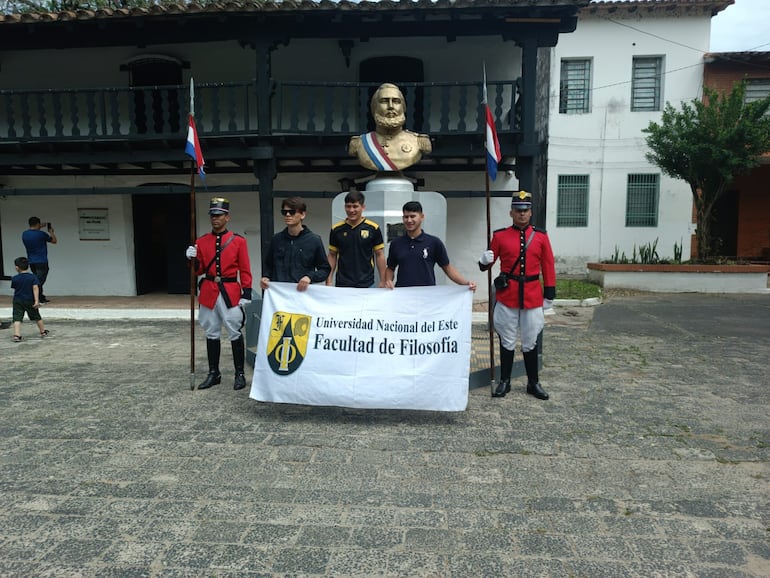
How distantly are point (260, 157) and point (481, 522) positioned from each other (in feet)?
25.3

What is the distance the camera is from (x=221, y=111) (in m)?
11.2

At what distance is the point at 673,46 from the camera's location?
50.1 ft

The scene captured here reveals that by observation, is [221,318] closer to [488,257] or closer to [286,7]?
[488,257]

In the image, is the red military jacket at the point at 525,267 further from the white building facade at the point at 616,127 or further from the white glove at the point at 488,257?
the white building facade at the point at 616,127

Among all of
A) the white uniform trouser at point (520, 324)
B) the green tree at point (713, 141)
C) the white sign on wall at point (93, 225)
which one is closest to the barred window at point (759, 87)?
the green tree at point (713, 141)

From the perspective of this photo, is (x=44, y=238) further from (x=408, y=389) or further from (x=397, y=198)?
(x=408, y=389)

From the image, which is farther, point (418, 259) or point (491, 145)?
point (491, 145)

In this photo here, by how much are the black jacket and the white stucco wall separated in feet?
40.7

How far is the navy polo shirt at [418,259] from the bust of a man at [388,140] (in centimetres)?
238

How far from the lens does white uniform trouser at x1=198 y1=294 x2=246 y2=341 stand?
A: 4.98m

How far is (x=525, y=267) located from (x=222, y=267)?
266 centimetres

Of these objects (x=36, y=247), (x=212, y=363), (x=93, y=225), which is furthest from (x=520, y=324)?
(x=93, y=225)

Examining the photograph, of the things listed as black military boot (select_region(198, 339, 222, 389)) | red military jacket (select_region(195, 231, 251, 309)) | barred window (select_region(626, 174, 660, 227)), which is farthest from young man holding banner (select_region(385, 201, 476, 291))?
barred window (select_region(626, 174, 660, 227))

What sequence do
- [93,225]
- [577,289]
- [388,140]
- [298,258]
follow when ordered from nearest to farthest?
[298,258] < [388,140] < [93,225] < [577,289]
